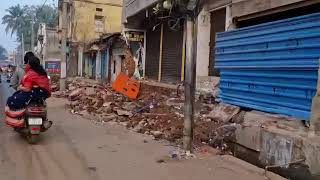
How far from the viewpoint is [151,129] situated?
35.0ft

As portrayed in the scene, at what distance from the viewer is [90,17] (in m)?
43.9

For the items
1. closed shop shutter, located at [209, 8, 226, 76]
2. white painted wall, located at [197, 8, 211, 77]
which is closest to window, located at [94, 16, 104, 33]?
white painted wall, located at [197, 8, 211, 77]

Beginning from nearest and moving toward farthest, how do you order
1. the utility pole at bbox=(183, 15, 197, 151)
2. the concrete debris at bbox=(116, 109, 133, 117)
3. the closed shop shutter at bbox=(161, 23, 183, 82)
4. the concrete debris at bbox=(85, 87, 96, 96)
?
the utility pole at bbox=(183, 15, 197, 151)
the concrete debris at bbox=(116, 109, 133, 117)
the closed shop shutter at bbox=(161, 23, 183, 82)
the concrete debris at bbox=(85, 87, 96, 96)

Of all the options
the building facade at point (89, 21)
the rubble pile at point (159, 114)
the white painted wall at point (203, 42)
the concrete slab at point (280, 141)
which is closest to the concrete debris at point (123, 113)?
the rubble pile at point (159, 114)

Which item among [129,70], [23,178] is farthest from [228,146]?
[129,70]

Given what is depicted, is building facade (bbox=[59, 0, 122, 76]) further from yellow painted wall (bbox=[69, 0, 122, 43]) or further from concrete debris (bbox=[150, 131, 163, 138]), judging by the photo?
concrete debris (bbox=[150, 131, 163, 138])

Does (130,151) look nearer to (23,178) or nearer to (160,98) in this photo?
(23,178)

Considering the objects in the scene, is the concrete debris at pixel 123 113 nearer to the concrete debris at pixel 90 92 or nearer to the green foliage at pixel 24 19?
the concrete debris at pixel 90 92

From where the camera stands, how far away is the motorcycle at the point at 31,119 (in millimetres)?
8477

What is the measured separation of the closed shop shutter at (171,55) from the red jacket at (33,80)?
804 cm

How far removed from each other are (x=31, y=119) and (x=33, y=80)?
32.3 inches

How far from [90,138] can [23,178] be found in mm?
3557

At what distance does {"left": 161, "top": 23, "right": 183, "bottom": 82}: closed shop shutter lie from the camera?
16500 mm

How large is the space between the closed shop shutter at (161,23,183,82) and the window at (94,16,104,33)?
1050 inches
